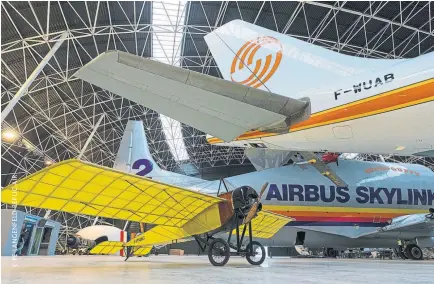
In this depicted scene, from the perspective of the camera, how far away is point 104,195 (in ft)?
32.8

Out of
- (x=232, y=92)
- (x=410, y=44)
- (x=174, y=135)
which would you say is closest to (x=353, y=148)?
(x=232, y=92)

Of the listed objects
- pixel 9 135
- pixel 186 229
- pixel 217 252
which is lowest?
pixel 217 252

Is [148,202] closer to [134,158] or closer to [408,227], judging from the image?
[134,158]

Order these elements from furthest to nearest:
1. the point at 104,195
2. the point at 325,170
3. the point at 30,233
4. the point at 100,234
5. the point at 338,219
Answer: the point at 100,234
the point at 30,233
the point at 338,219
the point at 325,170
the point at 104,195

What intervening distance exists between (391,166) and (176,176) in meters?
11.8

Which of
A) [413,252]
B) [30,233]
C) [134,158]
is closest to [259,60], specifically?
[134,158]

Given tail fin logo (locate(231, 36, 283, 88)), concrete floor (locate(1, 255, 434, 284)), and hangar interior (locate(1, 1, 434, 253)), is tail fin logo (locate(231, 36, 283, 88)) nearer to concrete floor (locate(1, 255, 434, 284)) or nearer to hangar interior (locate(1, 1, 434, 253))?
concrete floor (locate(1, 255, 434, 284))

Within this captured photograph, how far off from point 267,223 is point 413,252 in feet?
30.4

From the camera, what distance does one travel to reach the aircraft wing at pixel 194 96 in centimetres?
666

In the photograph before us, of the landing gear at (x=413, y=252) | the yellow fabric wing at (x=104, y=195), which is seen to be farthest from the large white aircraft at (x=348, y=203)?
the yellow fabric wing at (x=104, y=195)

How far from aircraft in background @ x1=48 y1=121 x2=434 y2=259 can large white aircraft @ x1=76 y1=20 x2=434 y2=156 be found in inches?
354

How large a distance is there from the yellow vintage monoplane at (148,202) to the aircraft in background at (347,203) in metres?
3.80

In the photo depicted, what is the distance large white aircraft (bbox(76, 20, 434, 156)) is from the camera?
720 cm

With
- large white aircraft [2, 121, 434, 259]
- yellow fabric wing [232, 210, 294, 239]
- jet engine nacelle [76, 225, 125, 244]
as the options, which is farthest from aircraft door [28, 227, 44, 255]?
yellow fabric wing [232, 210, 294, 239]
